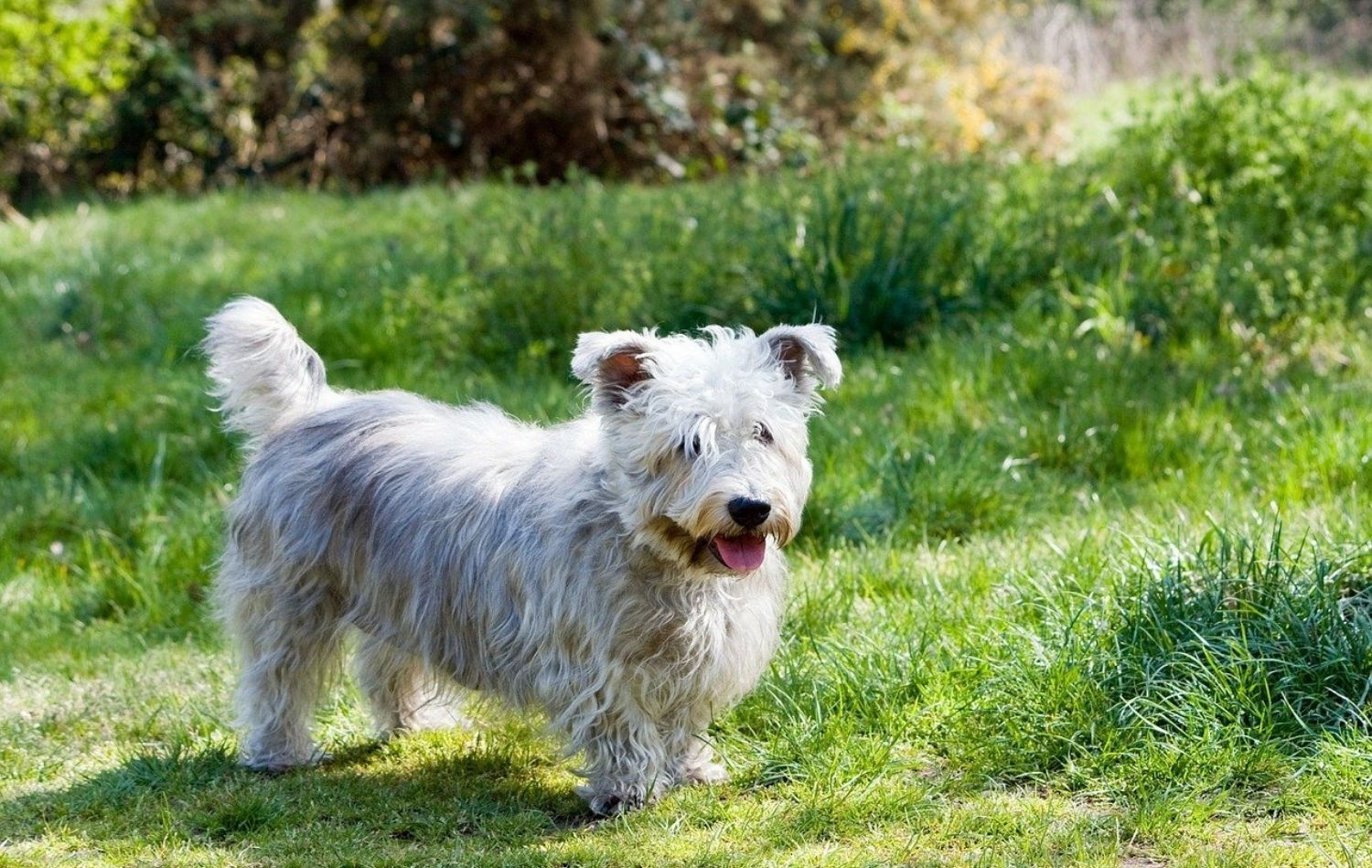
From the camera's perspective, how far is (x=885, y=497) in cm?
649

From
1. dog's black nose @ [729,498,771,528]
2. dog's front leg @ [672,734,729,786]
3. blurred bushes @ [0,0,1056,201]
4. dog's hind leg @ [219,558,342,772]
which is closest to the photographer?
dog's black nose @ [729,498,771,528]

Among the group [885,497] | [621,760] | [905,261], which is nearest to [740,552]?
[621,760]

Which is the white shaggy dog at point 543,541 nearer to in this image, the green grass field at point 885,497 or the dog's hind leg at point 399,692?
the dog's hind leg at point 399,692

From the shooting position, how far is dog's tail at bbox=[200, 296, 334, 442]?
16.7 ft

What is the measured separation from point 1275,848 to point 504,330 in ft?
18.0

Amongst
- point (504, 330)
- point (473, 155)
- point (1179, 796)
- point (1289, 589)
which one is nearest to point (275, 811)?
point (1179, 796)

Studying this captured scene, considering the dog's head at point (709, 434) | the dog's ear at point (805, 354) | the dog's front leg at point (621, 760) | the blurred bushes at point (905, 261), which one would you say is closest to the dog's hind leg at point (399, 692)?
the dog's front leg at point (621, 760)

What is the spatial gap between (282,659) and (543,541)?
1.05 metres

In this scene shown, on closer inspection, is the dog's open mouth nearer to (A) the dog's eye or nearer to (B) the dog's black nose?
(B) the dog's black nose

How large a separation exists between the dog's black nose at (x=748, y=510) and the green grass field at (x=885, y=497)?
0.82 metres

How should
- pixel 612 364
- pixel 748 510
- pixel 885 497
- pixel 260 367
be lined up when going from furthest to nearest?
pixel 885 497
pixel 260 367
pixel 612 364
pixel 748 510

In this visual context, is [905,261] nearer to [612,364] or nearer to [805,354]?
[805,354]

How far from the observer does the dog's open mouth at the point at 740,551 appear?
14.1 feet

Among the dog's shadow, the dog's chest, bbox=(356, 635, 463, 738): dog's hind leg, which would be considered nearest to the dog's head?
the dog's chest
